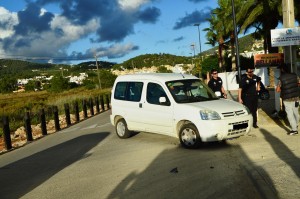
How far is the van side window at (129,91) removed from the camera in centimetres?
1157

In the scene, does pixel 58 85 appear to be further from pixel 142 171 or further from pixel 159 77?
pixel 142 171

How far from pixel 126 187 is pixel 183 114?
3.52 meters

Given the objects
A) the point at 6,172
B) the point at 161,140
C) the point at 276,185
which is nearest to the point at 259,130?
the point at 161,140

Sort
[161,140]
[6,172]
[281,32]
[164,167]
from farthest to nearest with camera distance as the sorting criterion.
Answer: [281,32]
[161,140]
[6,172]
[164,167]

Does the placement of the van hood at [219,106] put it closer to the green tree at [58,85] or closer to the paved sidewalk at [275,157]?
the paved sidewalk at [275,157]

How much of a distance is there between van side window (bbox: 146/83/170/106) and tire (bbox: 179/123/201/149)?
98 centimetres

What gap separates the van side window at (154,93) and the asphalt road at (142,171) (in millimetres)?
1139

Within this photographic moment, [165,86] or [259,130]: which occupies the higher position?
[165,86]

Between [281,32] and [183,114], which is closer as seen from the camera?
[183,114]

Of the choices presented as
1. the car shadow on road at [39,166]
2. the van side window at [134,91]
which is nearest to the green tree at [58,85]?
the car shadow on road at [39,166]

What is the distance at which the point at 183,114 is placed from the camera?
9.93 m

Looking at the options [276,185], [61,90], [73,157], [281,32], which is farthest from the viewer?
[61,90]

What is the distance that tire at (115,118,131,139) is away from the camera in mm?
12234

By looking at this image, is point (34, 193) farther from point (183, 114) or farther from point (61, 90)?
point (61, 90)
